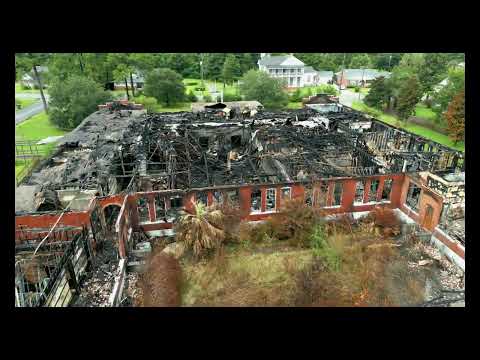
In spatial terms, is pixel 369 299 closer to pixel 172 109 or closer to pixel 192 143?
pixel 192 143

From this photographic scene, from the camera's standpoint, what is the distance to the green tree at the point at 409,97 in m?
46.1

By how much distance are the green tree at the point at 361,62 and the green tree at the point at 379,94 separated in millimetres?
34890

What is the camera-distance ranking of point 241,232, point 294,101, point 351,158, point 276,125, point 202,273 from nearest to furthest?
point 202,273
point 241,232
point 351,158
point 276,125
point 294,101

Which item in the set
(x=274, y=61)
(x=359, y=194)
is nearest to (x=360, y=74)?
(x=274, y=61)

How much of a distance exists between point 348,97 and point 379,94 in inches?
575

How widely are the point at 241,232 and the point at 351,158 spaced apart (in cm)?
1265

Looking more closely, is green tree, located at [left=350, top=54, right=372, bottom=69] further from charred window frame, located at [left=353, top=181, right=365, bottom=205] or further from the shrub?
the shrub

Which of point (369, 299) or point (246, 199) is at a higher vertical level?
point (246, 199)

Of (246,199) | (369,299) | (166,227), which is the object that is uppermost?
(246,199)

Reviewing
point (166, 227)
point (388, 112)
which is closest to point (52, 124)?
point (166, 227)

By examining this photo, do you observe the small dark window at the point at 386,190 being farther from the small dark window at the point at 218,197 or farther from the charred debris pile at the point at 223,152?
the small dark window at the point at 218,197

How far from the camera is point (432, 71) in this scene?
2147 inches

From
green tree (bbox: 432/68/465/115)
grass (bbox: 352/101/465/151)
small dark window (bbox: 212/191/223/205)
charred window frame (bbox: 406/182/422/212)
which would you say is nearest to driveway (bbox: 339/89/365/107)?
grass (bbox: 352/101/465/151)

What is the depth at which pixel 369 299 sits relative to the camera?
615 inches
